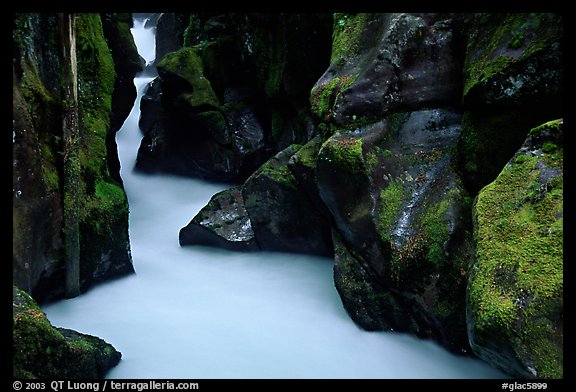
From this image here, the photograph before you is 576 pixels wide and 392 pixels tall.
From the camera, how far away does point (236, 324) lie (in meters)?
6.79

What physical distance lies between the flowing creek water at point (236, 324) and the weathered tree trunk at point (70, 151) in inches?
30.9

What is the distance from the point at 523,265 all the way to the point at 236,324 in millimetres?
4158

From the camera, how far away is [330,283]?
7980 mm

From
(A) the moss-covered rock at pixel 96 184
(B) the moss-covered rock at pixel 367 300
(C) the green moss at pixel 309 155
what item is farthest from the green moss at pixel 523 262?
(A) the moss-covered rock at pixel 96 184

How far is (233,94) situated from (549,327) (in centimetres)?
1095

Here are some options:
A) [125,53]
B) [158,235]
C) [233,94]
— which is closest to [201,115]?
[233,94]

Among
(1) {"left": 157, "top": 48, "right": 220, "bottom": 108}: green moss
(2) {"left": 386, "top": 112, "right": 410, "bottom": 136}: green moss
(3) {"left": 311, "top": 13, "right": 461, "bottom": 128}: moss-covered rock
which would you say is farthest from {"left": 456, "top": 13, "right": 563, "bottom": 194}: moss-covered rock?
(1) {"left": 157, "top": 48, "right": 220, "bottom": 108}: green moss

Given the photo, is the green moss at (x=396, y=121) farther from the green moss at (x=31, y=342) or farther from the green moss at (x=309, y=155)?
the green moss at (x=31, y=342)

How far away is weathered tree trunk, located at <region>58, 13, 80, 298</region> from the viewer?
672cm

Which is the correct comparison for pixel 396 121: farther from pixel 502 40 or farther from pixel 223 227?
pixel 223 227

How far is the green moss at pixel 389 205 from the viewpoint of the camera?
6.14m

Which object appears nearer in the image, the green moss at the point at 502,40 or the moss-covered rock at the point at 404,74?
the green moss at the point at 502,40

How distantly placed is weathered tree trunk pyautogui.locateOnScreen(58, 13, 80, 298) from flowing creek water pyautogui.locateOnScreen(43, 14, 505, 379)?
786mm

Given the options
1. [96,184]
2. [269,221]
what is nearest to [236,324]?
[269,221]
